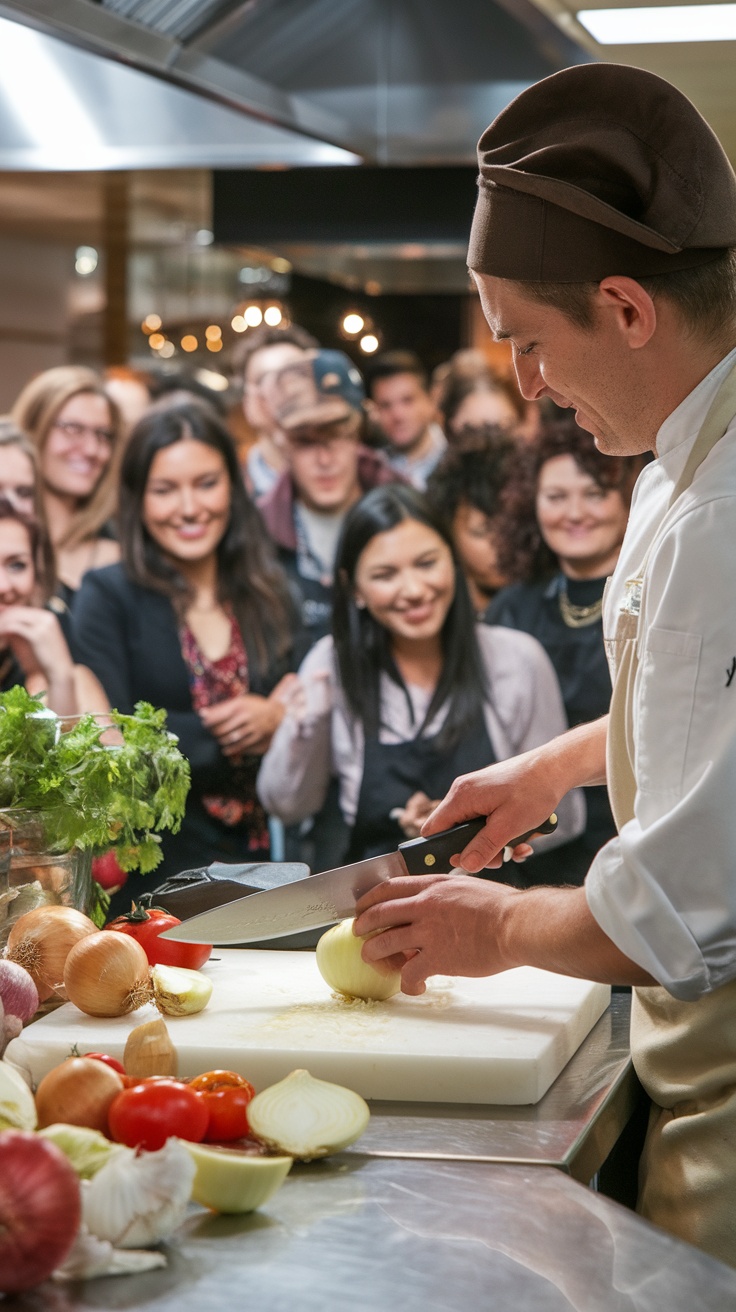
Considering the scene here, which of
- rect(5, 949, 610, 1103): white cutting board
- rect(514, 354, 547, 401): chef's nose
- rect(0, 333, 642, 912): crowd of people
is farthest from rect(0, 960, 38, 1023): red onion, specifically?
rect(0, 333, 642, 912): crowd of people

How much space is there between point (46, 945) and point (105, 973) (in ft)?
0.30

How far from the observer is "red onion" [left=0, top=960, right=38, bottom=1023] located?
1.20 metres

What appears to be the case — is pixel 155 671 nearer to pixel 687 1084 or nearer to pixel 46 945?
pixel 46 945

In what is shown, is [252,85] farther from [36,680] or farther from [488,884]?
[488,884]

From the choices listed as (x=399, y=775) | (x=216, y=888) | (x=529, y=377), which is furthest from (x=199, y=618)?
(x=529, y=377)

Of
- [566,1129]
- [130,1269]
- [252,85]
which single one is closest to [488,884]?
[566,1129]

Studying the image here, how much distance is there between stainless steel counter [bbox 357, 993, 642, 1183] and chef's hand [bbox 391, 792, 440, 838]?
5.32ft

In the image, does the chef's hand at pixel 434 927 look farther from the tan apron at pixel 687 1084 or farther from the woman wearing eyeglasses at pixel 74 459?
the woman wearing eyeglasses at pixel 74 459

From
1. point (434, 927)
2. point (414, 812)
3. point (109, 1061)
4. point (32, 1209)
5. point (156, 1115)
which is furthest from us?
point (414, 812)

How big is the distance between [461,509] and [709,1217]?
208cm

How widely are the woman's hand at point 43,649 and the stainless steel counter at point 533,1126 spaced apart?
1980 mm

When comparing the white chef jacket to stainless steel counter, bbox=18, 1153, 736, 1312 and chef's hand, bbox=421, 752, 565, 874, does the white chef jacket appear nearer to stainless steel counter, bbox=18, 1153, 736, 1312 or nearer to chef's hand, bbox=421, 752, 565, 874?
stainless steel counter, bbox=18, 1153, 736, 1312

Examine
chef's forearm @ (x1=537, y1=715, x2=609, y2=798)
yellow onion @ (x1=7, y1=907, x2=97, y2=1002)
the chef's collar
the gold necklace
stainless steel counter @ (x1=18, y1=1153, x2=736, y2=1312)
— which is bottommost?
stainless steel counter @ (x1=18, y1=1153, x2=736, y2=1312)

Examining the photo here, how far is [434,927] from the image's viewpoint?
3.87ft
